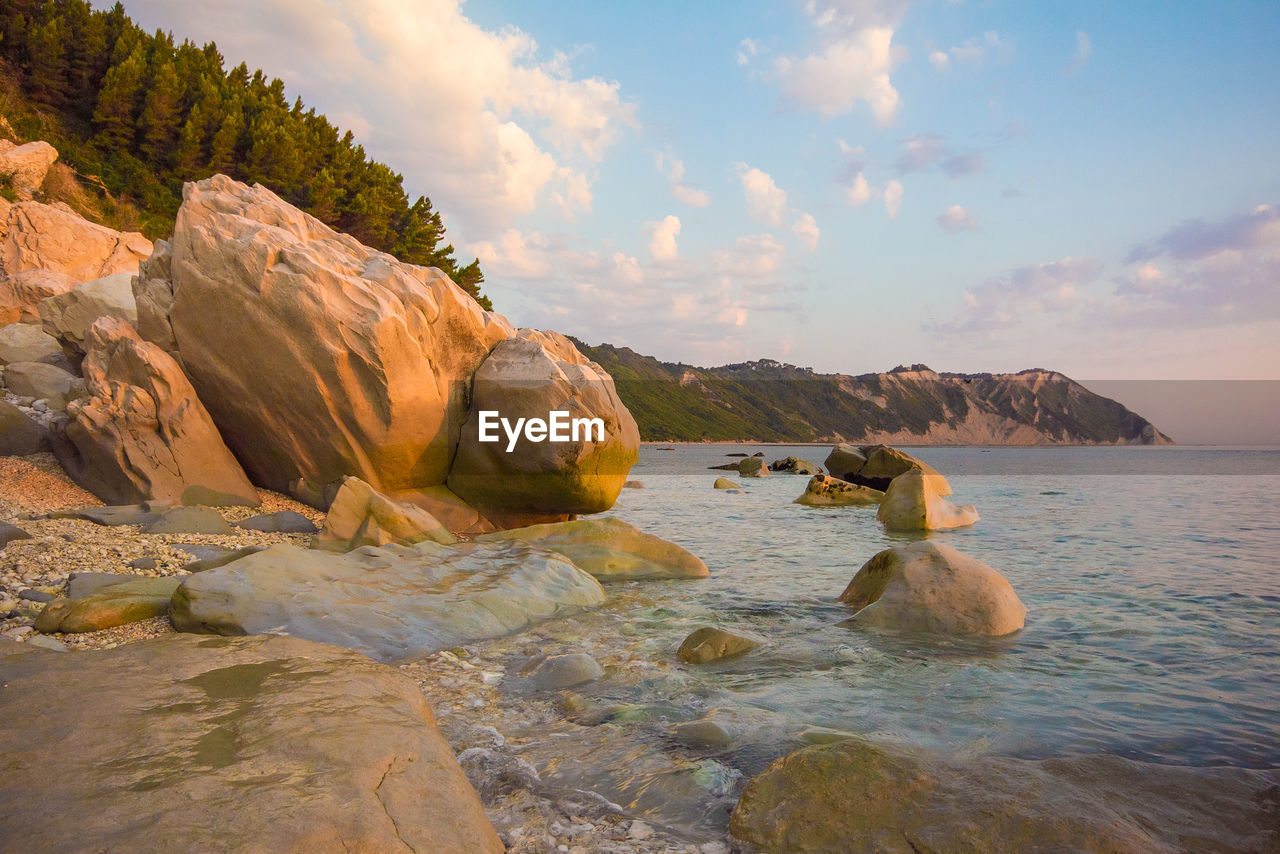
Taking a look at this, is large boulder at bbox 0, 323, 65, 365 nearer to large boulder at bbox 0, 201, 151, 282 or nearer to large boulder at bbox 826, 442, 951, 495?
large boulder at bbox 0, 201, 151, 282

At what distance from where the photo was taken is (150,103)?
122 ft

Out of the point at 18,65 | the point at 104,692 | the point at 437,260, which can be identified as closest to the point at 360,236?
the point at 437,260

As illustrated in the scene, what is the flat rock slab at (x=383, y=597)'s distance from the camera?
643 centimetres

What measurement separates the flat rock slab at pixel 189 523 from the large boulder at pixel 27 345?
1132cm

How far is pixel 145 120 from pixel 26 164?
834 centimetres

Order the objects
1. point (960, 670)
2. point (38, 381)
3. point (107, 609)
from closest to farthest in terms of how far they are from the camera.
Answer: point (107, 609) < point (960, 670) < point (38, 381)

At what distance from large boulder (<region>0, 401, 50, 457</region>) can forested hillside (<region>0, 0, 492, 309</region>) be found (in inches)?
973

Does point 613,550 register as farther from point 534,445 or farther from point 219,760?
point 219,760

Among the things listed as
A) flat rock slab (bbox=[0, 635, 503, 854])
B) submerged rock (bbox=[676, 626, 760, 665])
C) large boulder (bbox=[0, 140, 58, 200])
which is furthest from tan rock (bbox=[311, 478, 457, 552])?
large boulder (bbox=[0, 140, 58, 200])

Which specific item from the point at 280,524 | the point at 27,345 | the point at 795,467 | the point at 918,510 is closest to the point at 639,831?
the point at 280,524

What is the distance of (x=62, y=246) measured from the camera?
26719 mm

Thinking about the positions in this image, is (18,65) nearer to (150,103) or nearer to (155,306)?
(150,103)

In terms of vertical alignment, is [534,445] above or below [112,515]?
above

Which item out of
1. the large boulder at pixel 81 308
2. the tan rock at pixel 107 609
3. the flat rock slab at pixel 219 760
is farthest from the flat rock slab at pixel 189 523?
the large boulder at pixel 81 308
